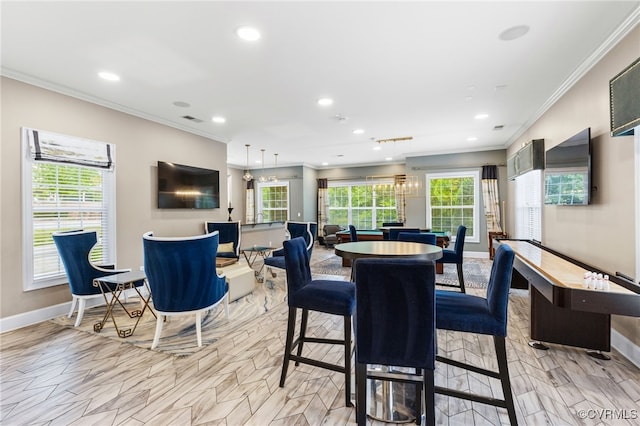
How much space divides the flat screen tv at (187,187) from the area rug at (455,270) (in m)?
2.66

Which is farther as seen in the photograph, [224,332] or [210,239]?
[224,332]

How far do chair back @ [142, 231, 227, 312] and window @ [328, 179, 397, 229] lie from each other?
24.4ft

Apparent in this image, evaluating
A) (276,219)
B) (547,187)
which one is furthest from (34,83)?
(276,219)

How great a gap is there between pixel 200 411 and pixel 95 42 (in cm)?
321

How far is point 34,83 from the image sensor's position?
11.1 feet

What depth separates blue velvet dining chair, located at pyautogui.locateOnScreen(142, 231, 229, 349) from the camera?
2.63 m

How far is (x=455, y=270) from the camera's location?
5.94 m

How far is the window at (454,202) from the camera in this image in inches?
299

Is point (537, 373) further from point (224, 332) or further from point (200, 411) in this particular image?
point (224, 332)

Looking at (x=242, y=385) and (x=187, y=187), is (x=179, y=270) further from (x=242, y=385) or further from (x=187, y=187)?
(x=187, y=187)

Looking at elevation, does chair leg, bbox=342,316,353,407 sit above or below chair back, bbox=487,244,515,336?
below

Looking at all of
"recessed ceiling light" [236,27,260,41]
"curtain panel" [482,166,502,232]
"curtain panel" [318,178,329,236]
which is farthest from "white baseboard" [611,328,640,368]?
"curtain panel" [318,178,329,236]

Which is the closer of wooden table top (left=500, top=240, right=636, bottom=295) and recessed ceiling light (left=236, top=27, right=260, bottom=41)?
wooden table top (left=500, top=240, right=636, bottom=295)

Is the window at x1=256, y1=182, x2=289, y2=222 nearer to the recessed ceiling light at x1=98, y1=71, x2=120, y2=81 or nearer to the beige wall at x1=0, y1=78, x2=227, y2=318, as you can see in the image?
the beige wall at x1=0, y1=78, x2=227, y2=318
